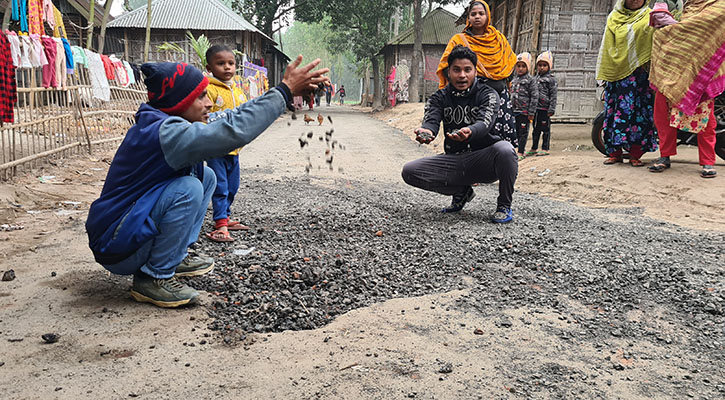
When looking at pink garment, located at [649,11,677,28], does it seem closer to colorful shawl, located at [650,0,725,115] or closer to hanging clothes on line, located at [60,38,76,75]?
colorful shawl, located at [650,0,725,115]

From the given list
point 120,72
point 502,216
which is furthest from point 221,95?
point 120,72

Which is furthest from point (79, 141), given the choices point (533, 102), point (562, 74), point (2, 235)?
point (562, 74)

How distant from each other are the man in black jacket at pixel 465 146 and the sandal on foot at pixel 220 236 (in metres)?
1.67

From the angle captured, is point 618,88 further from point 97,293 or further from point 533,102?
point 97,293

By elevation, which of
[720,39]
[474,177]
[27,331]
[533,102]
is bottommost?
[27,331]

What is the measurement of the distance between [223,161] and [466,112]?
206 cm

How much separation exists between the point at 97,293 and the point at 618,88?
583 cm

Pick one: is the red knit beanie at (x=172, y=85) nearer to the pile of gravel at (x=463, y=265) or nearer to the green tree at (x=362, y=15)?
the pile of gravel at (x=463, y=265)

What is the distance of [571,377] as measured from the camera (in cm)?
185

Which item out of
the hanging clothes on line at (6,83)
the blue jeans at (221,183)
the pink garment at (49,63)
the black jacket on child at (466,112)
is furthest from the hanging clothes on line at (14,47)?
the black jacket on child at (466,112)

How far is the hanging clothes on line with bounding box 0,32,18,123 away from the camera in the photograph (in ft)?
16.5

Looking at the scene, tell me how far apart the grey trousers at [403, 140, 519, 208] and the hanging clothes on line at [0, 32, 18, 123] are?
13.6ft

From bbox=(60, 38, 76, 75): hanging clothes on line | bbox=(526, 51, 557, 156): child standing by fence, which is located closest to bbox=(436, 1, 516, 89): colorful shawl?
bbox=(526, 51, 557, 156): child standing by fence

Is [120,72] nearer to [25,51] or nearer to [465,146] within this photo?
[25,51]
